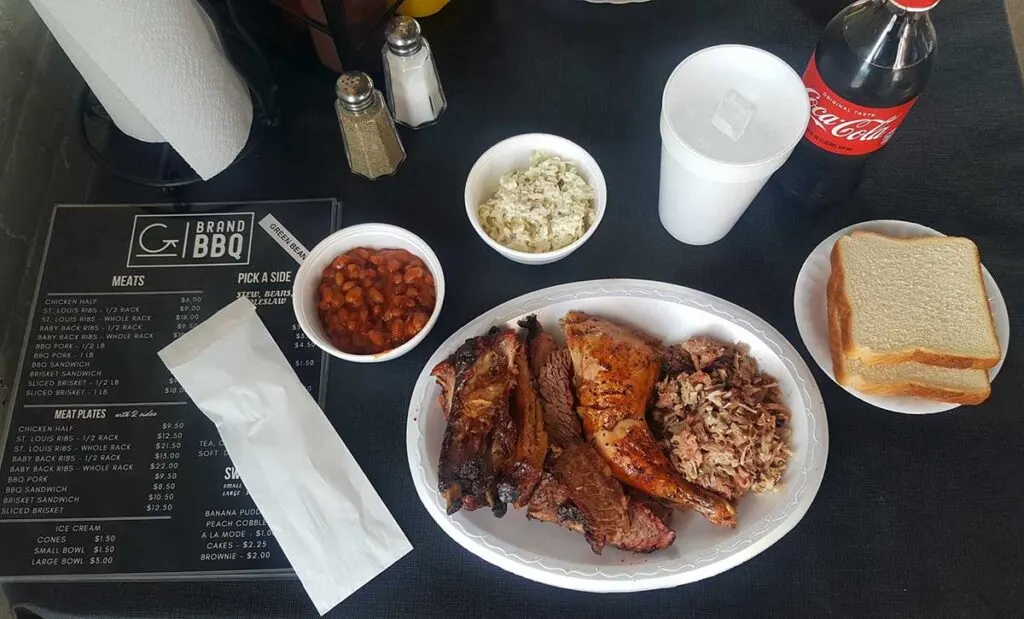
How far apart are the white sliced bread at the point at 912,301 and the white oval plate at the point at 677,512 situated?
11 cm

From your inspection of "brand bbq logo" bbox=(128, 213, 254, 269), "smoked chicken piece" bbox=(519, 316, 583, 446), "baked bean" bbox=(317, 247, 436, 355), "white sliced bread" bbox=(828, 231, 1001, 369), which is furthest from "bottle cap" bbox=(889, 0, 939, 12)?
"brand bbq logo" bbox=(128, 213, 254, 269)

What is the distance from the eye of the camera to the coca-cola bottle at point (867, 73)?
2.82 feet

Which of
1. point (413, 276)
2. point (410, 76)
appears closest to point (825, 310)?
point (413, 276)

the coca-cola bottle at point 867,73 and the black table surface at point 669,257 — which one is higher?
the coca-cola bottle at point 867,73

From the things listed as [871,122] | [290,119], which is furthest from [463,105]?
[871,122]

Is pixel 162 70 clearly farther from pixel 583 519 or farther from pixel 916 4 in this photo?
pixel 916 4

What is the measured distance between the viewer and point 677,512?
3.06 feet

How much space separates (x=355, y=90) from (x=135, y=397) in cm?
58

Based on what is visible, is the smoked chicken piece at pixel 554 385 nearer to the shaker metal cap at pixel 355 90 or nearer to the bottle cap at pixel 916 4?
the shaker metal cap at pixel 355 90

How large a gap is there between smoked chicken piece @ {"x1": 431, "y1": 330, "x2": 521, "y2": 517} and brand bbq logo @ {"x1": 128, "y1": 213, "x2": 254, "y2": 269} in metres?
0.43

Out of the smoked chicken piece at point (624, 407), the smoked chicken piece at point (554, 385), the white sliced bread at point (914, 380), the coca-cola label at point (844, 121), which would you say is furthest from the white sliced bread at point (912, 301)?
the smoked chicken piece at point (554, 385)

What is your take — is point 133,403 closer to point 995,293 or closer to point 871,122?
point 871,122

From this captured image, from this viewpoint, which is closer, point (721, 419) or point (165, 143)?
point (721, 419)

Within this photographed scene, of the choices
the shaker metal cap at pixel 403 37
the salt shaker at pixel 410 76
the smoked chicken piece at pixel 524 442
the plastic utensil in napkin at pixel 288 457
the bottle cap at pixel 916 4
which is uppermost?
the bottle cap at pixel 916 4
